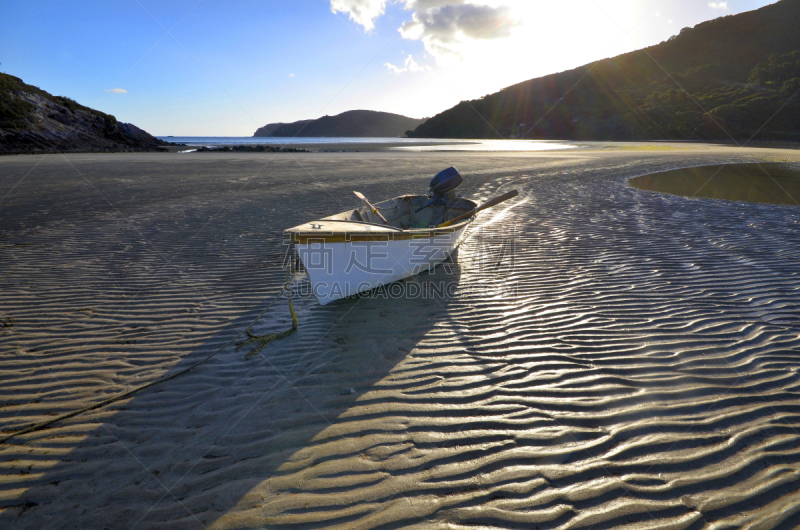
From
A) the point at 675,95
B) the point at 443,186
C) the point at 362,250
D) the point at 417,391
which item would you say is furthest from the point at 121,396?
the point at 675,95

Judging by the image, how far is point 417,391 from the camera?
3707mm

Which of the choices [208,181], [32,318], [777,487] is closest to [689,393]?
[777,487]

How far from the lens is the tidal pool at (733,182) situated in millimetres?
13453

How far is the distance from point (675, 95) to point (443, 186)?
9655 cm

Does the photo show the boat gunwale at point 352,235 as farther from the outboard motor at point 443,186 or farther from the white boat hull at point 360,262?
the outboard motor at point 443,186

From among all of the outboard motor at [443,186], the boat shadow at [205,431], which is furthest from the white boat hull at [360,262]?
the outboard motor at [443,186]

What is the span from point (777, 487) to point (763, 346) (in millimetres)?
2395

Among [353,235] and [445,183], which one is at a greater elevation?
[445,183]

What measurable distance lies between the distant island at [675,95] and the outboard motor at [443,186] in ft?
236

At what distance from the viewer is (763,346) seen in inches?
170

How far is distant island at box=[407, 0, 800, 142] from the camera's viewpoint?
6306 cm

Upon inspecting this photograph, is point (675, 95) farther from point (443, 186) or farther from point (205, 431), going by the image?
point (205, 431)

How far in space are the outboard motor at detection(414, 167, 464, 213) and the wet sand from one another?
1727 millimetres

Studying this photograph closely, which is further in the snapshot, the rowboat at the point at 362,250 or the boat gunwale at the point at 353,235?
the rowboat at the point at 362,250
